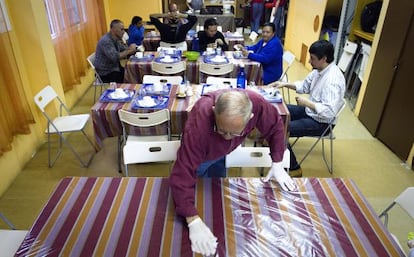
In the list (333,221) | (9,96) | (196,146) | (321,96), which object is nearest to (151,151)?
(196,146)

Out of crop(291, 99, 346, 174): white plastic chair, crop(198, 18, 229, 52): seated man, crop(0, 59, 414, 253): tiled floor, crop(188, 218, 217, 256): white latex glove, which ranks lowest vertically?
crop(0, 59, 414, 253): tiled floor

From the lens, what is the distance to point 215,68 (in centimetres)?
338

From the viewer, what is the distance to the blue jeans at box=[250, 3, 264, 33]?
7.54 metres

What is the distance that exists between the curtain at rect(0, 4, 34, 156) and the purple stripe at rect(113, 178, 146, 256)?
1.65 m

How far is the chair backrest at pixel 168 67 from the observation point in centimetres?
339

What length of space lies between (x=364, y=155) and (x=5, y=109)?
133 inches

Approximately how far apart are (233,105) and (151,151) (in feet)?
2.48

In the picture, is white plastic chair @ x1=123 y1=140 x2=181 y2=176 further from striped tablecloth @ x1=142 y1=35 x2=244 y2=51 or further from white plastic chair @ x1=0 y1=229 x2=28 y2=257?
striped tablecloth @ x1=142 y1=35 x2=244 y2=51

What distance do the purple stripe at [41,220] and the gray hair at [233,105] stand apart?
2.89 feet

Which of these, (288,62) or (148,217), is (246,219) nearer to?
(148,217)

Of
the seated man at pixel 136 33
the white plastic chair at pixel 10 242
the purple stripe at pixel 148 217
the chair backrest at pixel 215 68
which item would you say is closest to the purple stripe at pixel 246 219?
the purple stripe at pixel 148 217

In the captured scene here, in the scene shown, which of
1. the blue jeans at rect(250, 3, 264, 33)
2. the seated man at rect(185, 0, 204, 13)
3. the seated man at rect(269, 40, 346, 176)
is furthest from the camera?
the blue jeans at rect(250, 3, 264, 33)

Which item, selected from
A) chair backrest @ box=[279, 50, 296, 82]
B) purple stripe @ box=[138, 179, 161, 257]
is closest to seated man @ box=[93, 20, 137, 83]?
chair backrest @ box=[279, 50, 296, 82]

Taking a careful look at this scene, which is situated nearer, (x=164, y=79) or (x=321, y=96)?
(x=321, y=96)
